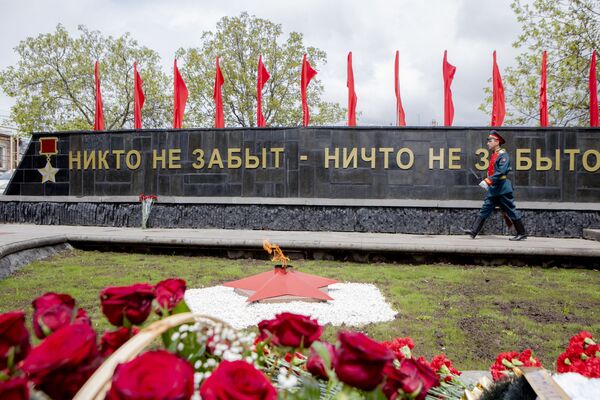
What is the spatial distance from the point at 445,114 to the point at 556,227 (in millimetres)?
4267

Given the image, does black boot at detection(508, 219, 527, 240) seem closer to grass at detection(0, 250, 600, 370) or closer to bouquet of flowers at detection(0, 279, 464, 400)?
grass at detection(0, 250, 600, 370)

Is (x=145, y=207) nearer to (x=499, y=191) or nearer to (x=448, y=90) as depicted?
(x=499, y=191)

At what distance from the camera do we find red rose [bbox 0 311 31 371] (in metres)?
0.65

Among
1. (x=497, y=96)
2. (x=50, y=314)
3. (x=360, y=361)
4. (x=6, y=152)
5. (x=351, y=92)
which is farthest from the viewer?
(x=6, y=152)

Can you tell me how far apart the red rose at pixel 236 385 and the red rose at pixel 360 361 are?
11 cm

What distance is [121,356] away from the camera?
0.70m

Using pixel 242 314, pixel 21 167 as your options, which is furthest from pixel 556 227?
pixel 21 167

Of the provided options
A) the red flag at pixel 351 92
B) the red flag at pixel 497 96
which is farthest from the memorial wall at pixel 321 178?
the red flag at pixel 497 96

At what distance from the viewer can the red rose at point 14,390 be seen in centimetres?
55

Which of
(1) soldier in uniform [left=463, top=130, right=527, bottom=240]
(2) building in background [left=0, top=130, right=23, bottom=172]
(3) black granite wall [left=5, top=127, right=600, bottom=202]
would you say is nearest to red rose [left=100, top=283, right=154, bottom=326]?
(1) soldier in uniform [left=463, top=130, right=527, bottom=240]

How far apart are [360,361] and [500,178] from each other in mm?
8940

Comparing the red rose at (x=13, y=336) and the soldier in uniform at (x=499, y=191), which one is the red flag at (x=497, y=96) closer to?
the soldier in uniform at (x=499, y=191)

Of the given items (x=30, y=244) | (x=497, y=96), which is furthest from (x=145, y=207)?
(x=497, y=96)

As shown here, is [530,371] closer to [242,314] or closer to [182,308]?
[182,308]
